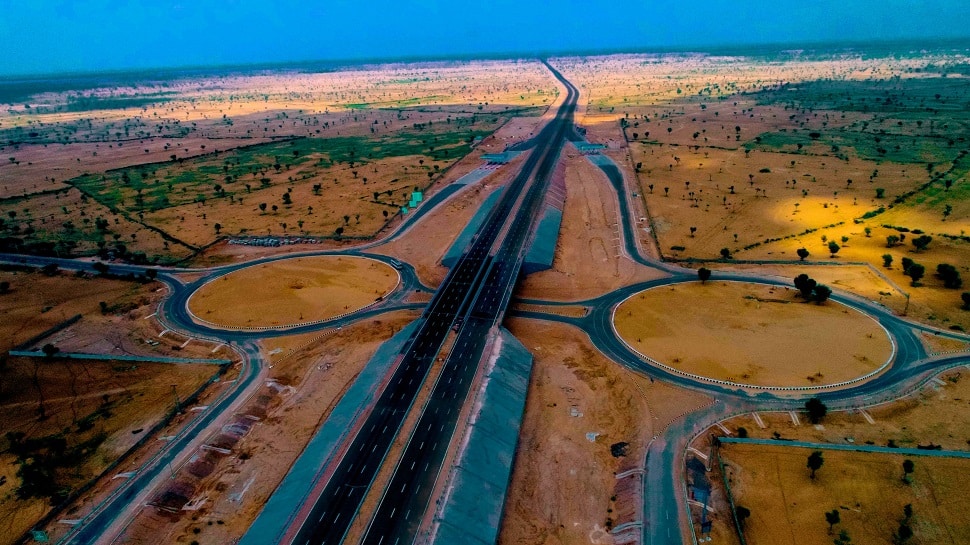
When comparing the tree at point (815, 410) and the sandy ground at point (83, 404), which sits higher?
the tree at point (815, 410)

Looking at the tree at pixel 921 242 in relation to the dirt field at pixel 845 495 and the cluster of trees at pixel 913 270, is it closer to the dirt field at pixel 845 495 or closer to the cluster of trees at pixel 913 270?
the cluster of trees at pixel 913 270

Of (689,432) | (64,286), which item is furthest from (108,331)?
(689,432)

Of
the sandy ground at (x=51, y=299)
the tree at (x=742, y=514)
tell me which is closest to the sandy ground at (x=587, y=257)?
the tree at (x=742, y=514)

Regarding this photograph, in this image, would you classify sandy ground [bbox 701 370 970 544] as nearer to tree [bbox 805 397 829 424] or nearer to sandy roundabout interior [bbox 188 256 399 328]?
tree [bbox 805 397 829 424]

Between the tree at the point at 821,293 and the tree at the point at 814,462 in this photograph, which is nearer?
the tree at the point at 814,462

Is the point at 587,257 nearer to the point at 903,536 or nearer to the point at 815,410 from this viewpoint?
the point at 815,410

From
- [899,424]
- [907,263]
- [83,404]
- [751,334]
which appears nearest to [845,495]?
[899,424]
